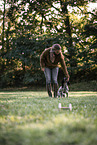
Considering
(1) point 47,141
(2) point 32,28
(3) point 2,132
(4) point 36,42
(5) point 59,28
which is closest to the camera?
(1) point 47,141

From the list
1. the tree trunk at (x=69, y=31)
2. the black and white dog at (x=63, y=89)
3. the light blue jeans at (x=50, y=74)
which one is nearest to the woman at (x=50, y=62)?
the light blue jeans at (x=50, y=74)

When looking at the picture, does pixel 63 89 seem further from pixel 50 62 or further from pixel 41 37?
pixel 41 37

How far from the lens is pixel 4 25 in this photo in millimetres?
26453

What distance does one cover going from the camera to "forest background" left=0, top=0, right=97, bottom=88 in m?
21.8

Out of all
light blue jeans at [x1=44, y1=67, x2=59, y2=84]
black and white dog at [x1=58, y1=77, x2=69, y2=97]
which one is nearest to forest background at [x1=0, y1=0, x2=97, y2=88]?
black and white dog at [x1=58, y1=77, x2=69, y2=97]

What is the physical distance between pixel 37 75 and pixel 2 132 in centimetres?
1958

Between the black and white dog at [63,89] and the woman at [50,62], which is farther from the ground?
the woman at [50,62]

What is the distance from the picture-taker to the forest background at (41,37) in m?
21.8

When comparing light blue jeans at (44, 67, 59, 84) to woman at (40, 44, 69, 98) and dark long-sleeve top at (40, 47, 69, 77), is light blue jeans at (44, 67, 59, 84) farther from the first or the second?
dark long-sleeve top at (40, 47, 69, 77)

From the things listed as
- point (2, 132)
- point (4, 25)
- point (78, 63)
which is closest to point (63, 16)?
point (78, 63)

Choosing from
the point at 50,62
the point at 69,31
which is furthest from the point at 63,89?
the point at 69,31

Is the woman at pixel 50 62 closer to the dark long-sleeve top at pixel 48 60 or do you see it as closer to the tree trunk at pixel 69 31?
the dark long-sleeve top at pixel 48 60

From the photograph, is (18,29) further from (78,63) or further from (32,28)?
(78,63)

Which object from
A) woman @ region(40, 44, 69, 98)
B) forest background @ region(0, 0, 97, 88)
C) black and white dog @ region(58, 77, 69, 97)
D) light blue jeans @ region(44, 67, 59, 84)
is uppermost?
forest background @ region(0, 0, 97, 88)
